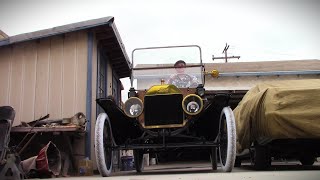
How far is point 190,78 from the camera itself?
7613 millimetres

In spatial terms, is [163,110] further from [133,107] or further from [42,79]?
[42,79]


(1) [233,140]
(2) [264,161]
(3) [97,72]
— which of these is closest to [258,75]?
(3) [97,72]

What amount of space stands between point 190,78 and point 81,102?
98.8 inches

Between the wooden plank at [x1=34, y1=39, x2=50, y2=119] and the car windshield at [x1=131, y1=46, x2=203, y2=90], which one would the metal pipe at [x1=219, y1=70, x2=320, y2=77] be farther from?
the wooden plank at [x1=34, y1=39, x2=50, y2=119]

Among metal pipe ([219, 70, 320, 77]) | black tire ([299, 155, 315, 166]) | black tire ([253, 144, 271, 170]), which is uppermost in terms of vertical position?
metal pipe ([219, 70, 320, 77])

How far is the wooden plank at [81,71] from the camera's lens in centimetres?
859

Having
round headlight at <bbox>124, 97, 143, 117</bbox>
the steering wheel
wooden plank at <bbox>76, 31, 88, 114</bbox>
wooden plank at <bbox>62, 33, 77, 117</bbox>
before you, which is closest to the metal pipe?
wooden plank at <bbox>76, 31, 88, 114</bbox>

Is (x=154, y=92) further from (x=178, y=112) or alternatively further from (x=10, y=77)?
(x=10, y=77)

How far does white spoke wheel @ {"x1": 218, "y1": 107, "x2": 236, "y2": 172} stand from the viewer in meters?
5.71

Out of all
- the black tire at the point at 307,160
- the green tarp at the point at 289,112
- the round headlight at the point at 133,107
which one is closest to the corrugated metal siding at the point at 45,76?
the round headlight at the point at 133,107

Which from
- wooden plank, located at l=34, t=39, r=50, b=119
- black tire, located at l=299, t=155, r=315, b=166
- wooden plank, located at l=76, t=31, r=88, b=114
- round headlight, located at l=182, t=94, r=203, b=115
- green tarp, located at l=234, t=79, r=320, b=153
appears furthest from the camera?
wooden plank, located at l=34, t=39, r=50, b=119

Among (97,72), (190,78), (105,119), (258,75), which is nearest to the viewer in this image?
(105,119)

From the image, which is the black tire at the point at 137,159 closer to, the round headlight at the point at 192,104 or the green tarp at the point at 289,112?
the round headlight at the point at 192,104

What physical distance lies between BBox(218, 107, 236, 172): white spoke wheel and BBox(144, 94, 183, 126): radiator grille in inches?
26.4
